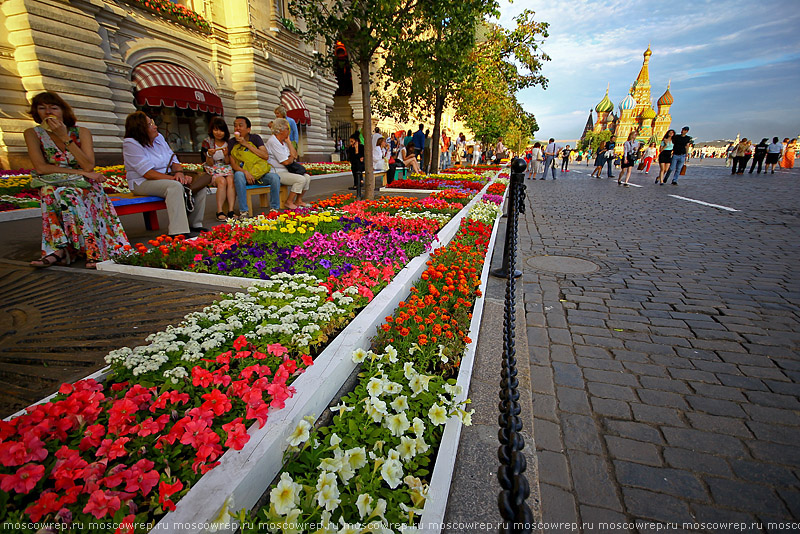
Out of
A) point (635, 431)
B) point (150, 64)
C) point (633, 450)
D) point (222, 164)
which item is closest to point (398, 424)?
point (633, 450)

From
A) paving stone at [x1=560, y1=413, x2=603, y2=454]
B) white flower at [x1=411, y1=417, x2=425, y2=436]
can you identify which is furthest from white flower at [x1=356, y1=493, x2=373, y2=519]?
paving stone at [x1=560, y1=413, x2=603, y2=454]

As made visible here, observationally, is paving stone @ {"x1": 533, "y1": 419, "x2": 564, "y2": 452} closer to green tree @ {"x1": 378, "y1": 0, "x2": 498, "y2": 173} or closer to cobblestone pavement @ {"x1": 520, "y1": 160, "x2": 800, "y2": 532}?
cobblestone pavement @ {"x1": 520, "y1": 160, "x2": 800, "y2": 532}

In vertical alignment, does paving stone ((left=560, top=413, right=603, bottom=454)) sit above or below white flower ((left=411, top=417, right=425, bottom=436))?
below

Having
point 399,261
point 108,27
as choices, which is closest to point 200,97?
point 108,27

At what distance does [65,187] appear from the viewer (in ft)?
14.3

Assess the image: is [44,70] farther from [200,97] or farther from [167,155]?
[167,155]

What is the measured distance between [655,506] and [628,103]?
126036 mm

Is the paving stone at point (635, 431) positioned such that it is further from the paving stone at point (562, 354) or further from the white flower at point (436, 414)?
the white flower at point (436, 414)

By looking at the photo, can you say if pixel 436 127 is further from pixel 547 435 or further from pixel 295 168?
pixel 547 435

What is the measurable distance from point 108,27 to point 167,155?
33.4 feet

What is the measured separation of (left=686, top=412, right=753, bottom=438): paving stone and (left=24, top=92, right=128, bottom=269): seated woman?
5918 mm

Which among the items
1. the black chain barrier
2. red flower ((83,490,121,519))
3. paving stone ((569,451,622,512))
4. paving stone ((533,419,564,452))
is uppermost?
the black chain barrier

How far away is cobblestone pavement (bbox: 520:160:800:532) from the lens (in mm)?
1849

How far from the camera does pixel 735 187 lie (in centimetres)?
1424
